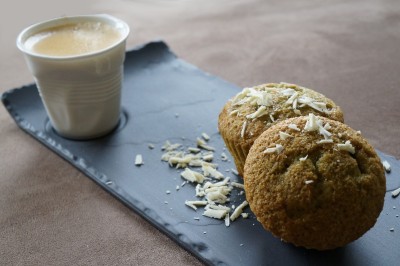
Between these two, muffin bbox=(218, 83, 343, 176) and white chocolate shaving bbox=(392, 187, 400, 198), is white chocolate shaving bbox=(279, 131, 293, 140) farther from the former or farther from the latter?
white chocolate shaving bbox=(392, 187, 400, 198)

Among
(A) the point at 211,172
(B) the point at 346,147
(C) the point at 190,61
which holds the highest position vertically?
(B) the point at 346,147

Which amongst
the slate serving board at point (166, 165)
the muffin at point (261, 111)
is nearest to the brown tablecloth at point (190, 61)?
the slate serving board at point (166, 165)

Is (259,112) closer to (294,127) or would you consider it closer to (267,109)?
(267,109)

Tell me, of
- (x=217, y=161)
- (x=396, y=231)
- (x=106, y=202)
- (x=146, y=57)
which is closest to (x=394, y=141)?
(x=396, y=231)

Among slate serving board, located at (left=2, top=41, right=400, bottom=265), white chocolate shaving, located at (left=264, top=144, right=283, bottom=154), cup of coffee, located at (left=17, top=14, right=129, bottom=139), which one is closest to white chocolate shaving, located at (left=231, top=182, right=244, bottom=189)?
slate serving board, located at (left=2, top=41, right=400, bottom=265)

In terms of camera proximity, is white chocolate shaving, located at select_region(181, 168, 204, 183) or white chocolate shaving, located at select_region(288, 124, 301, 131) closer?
white chocolate shaving, located at select_region(288, 124, 301, 131)

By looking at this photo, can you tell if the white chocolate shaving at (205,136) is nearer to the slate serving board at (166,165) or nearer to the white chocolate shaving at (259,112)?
the slate serving board at (166,165)

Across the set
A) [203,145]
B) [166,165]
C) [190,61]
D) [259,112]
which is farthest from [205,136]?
[190,61]
